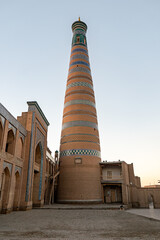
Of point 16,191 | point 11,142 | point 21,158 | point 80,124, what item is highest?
point 80,124

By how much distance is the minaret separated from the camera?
19.7 meters

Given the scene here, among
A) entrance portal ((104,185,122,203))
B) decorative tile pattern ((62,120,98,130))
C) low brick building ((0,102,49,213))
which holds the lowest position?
entrance portal ((104,185,122,203))

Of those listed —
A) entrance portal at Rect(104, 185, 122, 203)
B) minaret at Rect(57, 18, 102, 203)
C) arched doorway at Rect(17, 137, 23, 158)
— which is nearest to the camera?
arched doorway at Rect(17, 137, 23, 158)

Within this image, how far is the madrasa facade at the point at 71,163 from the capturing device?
13.4 meters

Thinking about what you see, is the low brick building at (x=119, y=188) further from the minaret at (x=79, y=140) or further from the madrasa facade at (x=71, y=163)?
the minaret at (x=79, y=140)

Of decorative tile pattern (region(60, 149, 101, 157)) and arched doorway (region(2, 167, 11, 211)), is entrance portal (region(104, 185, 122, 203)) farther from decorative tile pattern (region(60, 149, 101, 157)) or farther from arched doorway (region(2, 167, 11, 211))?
arched doorway (region(2, 167, 11, 211))

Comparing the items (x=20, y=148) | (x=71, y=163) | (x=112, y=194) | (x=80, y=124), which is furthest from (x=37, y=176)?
(x=112, y=194)

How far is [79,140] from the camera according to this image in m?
21.0

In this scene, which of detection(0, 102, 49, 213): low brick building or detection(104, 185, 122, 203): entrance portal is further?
detection(104, 185, 122, 203): entrance portal

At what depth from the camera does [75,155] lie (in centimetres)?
2064

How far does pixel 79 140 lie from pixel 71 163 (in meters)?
2.49

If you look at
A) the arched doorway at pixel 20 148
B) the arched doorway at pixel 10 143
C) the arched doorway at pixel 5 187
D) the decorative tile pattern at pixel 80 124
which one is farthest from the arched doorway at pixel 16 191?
the decorative tile pattern at pixel 80 124

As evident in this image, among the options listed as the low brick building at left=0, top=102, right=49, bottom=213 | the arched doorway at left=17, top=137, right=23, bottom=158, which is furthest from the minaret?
the arched doorway at left=17, top=137, right=23, bottom=158

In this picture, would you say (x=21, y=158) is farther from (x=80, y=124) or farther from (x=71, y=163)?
(x=80, y=124)
